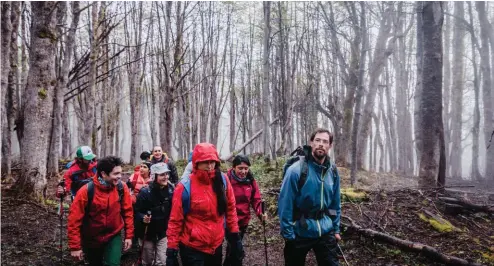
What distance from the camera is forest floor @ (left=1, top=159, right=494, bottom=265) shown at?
5.50 m

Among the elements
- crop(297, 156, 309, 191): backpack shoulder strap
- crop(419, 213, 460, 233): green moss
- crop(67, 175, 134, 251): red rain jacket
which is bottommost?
crop(419, 213, 460, 233): green moss

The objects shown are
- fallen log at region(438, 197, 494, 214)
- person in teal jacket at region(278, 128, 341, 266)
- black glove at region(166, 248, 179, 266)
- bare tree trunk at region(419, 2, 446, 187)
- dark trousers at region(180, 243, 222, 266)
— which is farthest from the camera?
bare tree trunk at region(419, 2, 446, 187)

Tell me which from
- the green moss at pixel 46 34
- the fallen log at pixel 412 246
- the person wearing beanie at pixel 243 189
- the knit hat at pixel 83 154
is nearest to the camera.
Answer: the fallen log at pixel 412 246

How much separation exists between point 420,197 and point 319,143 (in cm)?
508

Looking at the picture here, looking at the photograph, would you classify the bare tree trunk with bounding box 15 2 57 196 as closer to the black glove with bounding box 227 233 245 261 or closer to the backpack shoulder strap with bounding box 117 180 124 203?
the backpack shoulder strap with bounding box 117 180 124 203

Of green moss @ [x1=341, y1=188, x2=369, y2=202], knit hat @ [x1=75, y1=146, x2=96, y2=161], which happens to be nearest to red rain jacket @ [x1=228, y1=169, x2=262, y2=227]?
knit hat @ [x1=75, y1=146, x2=96, y2=161]

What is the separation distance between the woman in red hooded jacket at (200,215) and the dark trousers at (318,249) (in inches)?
33.6

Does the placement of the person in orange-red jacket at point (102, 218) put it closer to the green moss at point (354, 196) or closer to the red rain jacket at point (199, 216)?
the red rain jacket at point (199, 216)

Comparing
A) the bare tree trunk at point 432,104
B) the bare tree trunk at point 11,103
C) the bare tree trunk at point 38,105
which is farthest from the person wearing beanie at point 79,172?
the bare tree trunk at point 432,104

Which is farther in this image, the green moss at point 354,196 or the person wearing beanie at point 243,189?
the green moss at point 354,196

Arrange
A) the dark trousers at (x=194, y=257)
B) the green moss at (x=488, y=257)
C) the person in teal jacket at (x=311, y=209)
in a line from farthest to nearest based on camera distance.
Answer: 1. the green moss at (x=488, y=257)
2. the person in teal jacket at (x=311, y=209)
3. the dark trousers at (x=194, y=257)

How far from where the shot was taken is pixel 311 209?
12.6 feet

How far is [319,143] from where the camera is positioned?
390 cm

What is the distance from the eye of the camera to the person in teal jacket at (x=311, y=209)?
3.80 m
